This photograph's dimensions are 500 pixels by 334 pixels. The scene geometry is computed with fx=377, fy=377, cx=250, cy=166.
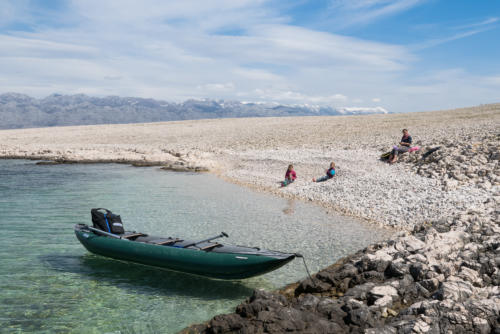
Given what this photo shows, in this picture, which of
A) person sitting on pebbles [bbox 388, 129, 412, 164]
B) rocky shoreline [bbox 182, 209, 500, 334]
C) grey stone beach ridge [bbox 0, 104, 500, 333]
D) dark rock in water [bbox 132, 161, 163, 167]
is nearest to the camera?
rocky shoreline [bbox 182, 209, 500, 334]

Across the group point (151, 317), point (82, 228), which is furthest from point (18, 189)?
point (151, 317)

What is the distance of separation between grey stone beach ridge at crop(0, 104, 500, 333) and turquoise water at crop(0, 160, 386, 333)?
4.18 feet

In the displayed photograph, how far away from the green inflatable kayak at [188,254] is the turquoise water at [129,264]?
0.44 m

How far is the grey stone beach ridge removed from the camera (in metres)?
6.91

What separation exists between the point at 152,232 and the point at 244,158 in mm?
18184

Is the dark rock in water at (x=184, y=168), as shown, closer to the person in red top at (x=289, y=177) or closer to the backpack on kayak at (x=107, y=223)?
the person in red top at (x=289, y=177)

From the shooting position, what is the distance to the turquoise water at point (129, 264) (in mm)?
8602

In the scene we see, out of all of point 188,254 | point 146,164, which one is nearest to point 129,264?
point 188,254

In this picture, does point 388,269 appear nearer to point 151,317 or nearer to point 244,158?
point 151,317

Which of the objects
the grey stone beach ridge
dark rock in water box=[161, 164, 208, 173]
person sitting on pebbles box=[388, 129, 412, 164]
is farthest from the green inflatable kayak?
dark rock in water box=[161, 164, 208, 173]

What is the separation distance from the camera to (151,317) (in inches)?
333

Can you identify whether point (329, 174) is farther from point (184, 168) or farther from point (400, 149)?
point (184, 168)

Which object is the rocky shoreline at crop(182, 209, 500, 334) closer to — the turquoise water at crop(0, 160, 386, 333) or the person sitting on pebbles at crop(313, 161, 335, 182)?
the turquoise water at crop(0, 160, 386, 333)

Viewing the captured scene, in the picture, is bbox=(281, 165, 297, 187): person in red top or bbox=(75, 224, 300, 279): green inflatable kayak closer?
bbox=(75, 224, 300, 279): green inflatable kayak
